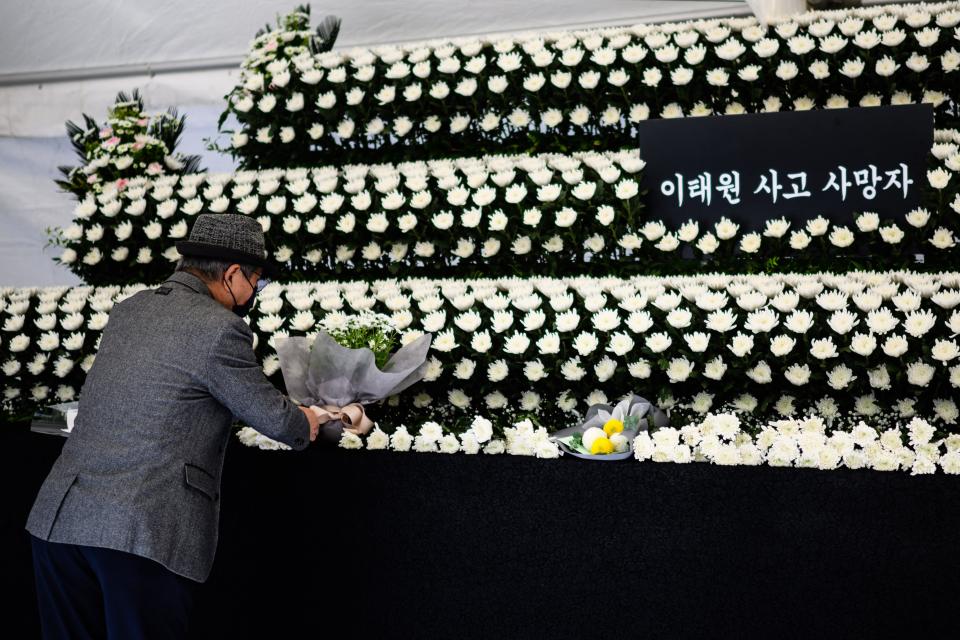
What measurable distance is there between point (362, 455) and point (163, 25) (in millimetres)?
3641

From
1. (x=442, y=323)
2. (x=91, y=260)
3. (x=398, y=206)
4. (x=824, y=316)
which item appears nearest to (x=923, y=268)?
(x=824, y=316)

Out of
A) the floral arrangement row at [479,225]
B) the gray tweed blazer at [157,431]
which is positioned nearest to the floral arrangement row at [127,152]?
the floral arrangement row at [479,225]

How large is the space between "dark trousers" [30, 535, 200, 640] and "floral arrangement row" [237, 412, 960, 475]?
602 millimetres

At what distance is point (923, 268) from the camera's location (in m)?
2.82

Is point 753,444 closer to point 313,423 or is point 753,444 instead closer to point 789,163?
point 313,423

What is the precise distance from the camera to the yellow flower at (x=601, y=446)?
2072mm

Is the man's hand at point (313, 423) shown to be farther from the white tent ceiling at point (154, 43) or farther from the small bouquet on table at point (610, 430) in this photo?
the white tent ceiling at point (154, 43)

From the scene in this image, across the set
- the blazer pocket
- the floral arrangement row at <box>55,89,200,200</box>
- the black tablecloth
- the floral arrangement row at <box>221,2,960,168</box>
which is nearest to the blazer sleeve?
the blazer pocket

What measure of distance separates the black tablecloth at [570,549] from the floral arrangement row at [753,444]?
0.04 metres

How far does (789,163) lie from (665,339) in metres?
0.82

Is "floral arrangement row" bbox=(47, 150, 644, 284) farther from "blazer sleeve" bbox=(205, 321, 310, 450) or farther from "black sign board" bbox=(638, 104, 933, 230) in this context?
"blazer sleeve" bbox=(205, 321, 310, 450)

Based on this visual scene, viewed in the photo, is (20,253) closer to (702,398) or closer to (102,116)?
(102,116)

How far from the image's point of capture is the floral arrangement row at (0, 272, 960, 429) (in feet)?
7.75

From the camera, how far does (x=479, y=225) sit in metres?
3.20
